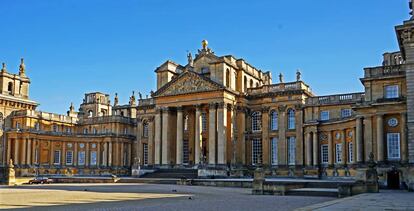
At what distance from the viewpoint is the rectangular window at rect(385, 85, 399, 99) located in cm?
3556

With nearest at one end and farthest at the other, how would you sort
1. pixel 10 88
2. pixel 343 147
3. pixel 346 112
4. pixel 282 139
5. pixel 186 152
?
A: pixel 343 147 → pixel 346 112 → pixel 282 139 → pixel 186 152 → pixel 10 88

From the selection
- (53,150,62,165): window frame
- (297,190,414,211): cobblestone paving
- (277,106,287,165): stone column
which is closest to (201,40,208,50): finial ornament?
(277,106,287,165): stone column

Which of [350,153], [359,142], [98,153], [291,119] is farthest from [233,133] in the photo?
[98,153]

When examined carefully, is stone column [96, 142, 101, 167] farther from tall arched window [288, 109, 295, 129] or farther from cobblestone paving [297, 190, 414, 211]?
cobblestone paving [297, 190, 414, 211]

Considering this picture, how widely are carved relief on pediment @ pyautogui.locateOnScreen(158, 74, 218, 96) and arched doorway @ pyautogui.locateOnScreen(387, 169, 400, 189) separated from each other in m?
24.9

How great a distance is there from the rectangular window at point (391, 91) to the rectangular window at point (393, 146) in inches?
114

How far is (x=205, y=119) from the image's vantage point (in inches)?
2361

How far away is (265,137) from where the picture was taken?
185 ft

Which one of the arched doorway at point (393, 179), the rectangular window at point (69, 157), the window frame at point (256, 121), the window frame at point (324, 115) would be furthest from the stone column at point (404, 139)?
the rectangular window at point (69, 157)

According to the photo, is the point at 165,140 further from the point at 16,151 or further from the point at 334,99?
the point at 16,151

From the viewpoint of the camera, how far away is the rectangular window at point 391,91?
3556cm

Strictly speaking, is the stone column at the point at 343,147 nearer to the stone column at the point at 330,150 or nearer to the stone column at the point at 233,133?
the stone column at the point at 330,150

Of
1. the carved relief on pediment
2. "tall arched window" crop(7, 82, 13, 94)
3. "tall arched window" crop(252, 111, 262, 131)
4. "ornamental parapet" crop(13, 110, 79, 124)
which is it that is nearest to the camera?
the carved relief on pediment

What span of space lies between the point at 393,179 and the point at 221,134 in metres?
23.3
